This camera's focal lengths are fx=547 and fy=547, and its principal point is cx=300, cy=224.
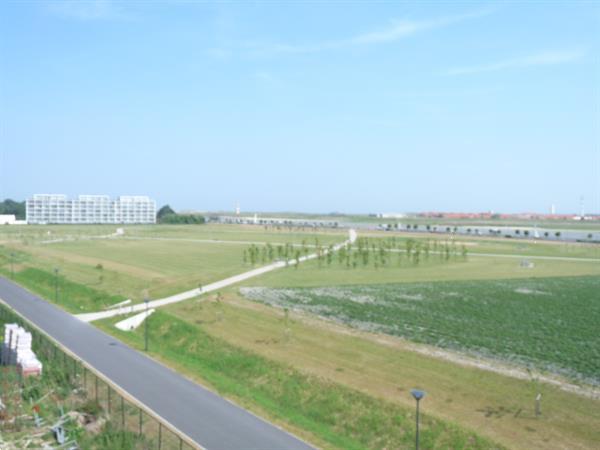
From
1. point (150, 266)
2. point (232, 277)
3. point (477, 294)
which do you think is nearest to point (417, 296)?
point (477, 294)

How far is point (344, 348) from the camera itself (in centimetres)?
2666

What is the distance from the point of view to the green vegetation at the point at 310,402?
17688 mm

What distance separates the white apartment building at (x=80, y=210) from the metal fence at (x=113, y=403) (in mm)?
174343

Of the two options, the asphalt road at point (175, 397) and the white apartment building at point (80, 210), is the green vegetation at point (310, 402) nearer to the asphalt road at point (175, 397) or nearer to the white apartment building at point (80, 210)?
the asphalt road at point (175, 397)

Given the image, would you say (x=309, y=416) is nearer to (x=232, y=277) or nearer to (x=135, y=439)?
(x=135, y=439)

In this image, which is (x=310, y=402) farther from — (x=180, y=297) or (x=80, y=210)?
(x=80, y=210)

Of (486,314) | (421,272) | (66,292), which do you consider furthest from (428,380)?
(421,272)

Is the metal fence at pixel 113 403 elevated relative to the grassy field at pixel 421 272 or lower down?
lower down

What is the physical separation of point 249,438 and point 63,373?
8.88 metres

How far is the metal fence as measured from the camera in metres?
16.5

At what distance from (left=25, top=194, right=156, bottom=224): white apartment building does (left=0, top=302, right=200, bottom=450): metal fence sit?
174 m

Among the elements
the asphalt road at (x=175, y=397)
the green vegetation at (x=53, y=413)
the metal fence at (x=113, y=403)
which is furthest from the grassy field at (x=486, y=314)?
the green vegetation at (x=53, y=413)

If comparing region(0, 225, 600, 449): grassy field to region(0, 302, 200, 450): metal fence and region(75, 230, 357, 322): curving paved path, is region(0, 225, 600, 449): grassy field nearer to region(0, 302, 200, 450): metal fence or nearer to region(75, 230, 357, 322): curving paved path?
region(75, 230, 357, 322): curving paved path

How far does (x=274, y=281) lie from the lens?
158 ft
